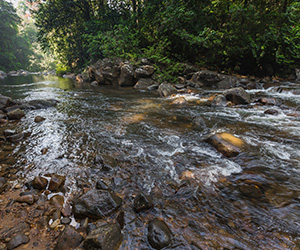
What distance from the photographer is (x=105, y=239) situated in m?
1.39

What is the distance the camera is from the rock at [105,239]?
4.47 ft

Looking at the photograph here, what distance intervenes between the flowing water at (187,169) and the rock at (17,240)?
0.63 metres

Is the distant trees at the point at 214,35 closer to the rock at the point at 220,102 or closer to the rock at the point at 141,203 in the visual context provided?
the rock at the point at 220,102

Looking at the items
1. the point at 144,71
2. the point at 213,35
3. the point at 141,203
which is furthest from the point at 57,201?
the point at 213,35

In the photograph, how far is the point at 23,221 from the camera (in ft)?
5.59

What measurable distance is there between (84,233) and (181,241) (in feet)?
3.20

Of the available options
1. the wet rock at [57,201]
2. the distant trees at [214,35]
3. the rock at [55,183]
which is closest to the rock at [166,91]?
the distant trees at [214,35]

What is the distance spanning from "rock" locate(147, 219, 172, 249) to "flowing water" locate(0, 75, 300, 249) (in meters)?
0.06

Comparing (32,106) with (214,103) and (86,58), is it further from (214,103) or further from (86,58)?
(86,58)

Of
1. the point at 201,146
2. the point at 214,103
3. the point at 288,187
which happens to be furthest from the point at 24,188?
the point at 214,103

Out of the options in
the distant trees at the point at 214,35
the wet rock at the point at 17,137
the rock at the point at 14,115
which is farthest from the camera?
the distant trees at the point at 214,35

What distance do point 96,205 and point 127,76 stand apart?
10.6m

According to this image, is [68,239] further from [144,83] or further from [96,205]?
[144,83]

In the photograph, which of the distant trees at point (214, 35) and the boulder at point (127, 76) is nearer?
the distant trees at point (214, 35)
